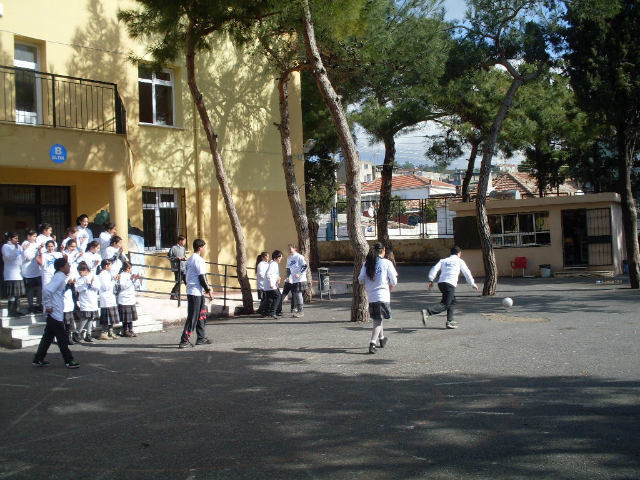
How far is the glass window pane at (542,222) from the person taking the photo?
75.8 ft

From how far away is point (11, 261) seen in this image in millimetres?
11359

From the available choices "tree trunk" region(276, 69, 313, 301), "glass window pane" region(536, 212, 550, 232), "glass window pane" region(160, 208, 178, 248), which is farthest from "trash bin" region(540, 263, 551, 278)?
"glass window pane" region(160, 208, 178, 248)

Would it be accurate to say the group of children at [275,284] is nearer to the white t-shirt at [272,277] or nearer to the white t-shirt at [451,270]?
the white t-shirt at [272,277]

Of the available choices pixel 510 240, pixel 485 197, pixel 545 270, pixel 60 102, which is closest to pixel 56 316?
pixel 60 102

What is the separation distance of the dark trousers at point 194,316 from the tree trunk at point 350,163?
3.63 metres

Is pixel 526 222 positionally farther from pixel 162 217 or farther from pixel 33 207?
pixel 33 207

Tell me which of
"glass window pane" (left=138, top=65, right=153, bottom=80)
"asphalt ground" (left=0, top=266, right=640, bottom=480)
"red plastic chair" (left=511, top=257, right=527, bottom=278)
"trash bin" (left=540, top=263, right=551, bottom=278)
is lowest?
"asphalt ground" (left=0, top=266, right=640, bottom=480)

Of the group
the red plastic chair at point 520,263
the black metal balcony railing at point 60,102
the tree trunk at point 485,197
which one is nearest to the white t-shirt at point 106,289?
the black metal balcony railing at point 60,102

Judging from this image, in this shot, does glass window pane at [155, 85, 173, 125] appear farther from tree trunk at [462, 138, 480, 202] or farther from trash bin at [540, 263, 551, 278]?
trash bin at [540, 263, 551, 278]

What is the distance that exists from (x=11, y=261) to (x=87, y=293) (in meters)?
1.84

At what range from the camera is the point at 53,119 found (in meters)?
13.5

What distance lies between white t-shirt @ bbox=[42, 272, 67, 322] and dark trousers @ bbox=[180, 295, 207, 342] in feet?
6.86

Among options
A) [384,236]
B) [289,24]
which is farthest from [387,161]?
[289,24]

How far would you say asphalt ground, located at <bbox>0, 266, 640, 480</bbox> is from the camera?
4.97 metres
